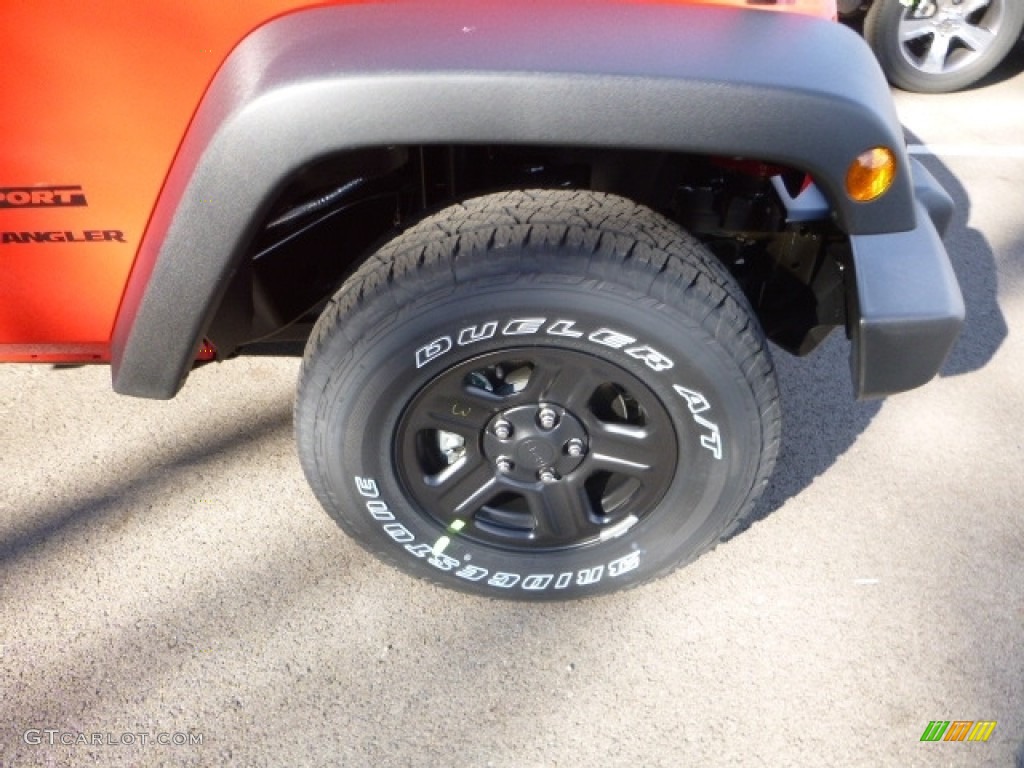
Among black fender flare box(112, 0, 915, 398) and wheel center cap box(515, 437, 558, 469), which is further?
wheel center cap box(515, 437, 558, 469)

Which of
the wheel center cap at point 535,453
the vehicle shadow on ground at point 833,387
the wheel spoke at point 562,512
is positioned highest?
the wheel center cap at point 535,453

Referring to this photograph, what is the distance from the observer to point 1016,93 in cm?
428

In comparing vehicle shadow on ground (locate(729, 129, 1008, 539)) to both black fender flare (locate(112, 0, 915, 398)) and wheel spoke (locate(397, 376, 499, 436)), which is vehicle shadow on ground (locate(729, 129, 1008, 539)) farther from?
black fender flare (locate(112, 0, 915, 398))

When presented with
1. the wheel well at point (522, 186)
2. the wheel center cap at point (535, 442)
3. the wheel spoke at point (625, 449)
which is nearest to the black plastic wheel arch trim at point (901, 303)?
the wheel well at point (522, 186)

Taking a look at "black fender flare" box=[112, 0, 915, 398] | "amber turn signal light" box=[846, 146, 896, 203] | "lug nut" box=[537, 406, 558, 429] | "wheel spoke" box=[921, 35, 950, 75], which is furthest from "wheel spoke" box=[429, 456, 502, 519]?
"wheel spoke" box=[921, 35, 950, 75]

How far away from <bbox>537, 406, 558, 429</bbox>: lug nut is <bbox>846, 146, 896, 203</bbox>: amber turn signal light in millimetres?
677

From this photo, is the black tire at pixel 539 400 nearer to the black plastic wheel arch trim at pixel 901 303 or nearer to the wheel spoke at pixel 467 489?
the wheel spoke at pixel 467 489

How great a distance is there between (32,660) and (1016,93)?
488 centimetres

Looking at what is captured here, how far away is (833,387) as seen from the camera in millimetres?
2506

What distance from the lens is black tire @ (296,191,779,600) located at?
1.46 meters

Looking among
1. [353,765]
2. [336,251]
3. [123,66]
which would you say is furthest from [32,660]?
[123,66]

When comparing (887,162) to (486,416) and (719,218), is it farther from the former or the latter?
(486,416)

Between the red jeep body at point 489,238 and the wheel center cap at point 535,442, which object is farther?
the wheel center cap at point 535,442

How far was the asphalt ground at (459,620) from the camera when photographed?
1.68m
